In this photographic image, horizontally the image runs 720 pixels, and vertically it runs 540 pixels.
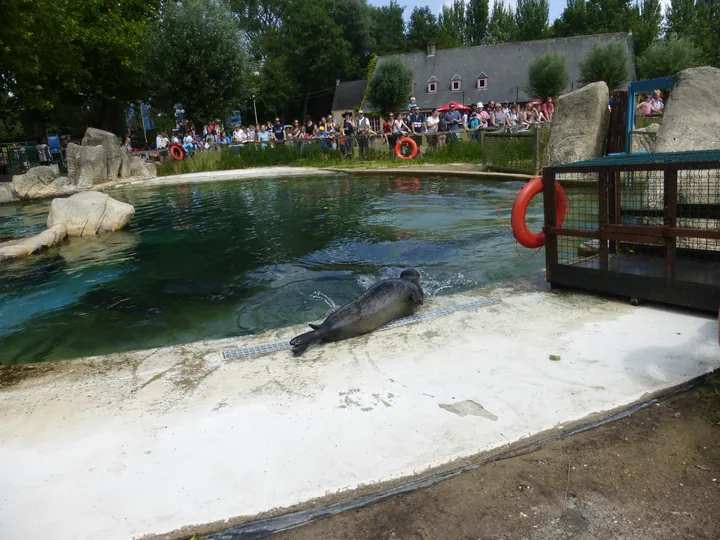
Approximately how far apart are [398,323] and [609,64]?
130 ft

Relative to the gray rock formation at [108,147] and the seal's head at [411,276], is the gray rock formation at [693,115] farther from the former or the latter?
the gray rock formation at [108,147]

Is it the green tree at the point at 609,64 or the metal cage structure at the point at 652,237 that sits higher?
the green tree at the point at 609,64

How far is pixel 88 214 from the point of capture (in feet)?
38.4

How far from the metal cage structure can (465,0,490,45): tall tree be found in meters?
82.0

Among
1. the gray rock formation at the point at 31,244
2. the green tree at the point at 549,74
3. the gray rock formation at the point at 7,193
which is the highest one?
the green tree at the point at 549,74

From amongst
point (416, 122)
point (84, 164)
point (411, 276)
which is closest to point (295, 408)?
point (411, 276)

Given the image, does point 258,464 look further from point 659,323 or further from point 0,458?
point 659,323

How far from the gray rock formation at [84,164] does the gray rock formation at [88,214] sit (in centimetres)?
1081

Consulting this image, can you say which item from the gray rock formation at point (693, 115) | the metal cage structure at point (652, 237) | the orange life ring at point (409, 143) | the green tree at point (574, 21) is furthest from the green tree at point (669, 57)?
the metal cage structure at point (652, 237)

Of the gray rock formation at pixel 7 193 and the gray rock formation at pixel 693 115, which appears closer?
the gray rock formation at pixel 693 115

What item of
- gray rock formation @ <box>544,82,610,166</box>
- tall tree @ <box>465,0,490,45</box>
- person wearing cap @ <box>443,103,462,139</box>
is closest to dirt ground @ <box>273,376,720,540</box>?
gray rock formation @ <box>544,82,610,166</box>

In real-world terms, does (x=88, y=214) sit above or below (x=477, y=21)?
below

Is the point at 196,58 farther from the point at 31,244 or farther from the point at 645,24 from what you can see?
the point at 645,24

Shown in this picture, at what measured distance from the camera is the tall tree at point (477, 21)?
79.5m
